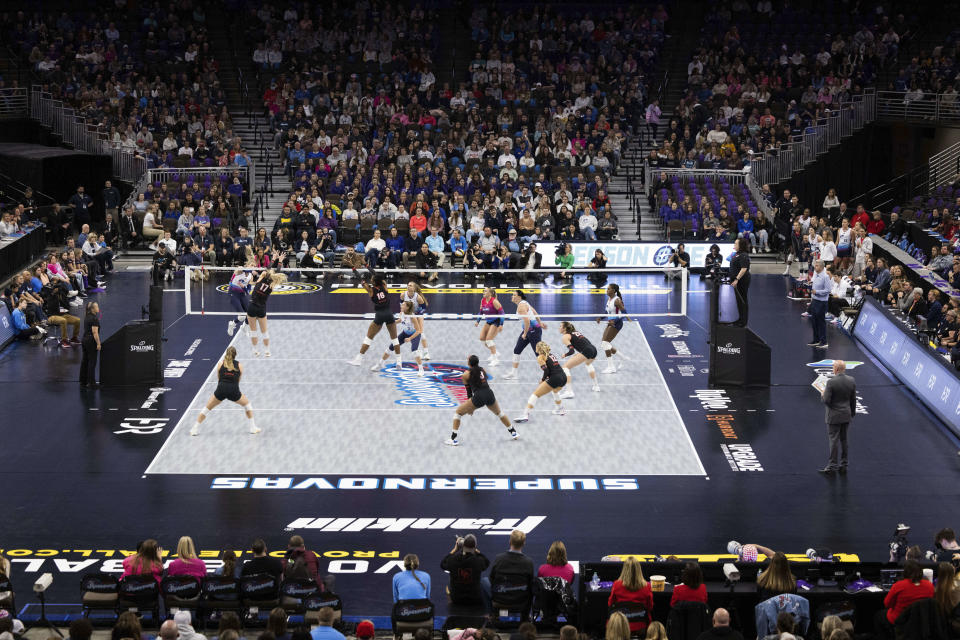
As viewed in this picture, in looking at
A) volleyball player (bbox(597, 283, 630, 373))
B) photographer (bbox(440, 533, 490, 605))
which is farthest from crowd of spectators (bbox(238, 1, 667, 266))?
photographer (bbox(440, 533, 490, 605))

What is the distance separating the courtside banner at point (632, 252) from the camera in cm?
3466

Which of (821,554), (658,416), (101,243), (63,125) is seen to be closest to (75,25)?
(63,125)

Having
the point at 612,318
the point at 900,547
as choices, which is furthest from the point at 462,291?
the point at 900,547

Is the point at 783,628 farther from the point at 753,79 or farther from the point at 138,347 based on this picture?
the point at 753,79

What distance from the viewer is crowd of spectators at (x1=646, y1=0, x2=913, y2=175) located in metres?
39.7

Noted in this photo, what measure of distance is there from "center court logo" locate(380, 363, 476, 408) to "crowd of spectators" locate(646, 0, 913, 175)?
17.4 metres

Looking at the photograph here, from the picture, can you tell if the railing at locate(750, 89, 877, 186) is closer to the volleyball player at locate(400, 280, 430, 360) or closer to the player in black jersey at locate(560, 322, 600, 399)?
the volleyball player at locate(400, 280, 430, 360)

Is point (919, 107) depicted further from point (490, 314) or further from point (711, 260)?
point (490, 314)

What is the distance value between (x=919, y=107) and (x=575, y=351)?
21105 millimetres

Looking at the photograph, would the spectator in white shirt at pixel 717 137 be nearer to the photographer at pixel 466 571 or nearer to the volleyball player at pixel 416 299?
the volleyball player at pixel 416 299

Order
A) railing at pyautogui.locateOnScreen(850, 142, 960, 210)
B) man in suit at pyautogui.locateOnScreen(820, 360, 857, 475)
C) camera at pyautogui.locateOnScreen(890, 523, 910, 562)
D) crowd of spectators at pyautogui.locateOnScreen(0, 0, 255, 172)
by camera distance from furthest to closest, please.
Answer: crowd of spectators at pyautogui.locateOnScreen(0, 0, 255, 172) → railing at pyautogui.locateOnScreen(850, 142, 960, 210) → man in suit at pyautogui.locateOnScreen(820, 360, 857, 475) → camera at pyautogui.locateOnScreen(890, 523, 910, 562)

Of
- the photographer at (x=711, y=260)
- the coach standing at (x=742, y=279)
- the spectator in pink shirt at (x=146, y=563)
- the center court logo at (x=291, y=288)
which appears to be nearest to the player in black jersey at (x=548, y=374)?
the coach standing at (x=742, y=279)

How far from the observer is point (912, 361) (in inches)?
896

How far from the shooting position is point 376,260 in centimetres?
3412
